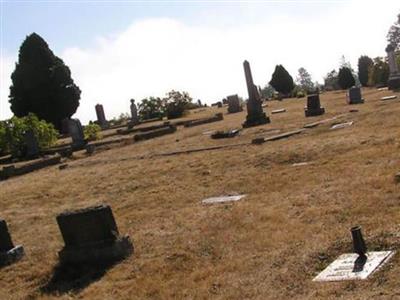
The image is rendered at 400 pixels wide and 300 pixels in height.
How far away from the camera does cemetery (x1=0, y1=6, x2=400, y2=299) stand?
20.5 ft

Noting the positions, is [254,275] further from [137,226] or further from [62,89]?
[62,89]

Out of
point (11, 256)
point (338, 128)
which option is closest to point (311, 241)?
point (11, 256)

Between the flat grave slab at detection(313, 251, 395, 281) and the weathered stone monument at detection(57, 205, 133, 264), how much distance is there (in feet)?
11.0

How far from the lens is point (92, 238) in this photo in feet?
27.5

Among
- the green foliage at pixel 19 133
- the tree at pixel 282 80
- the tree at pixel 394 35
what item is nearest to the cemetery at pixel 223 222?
the green foliage at pixel 19 133

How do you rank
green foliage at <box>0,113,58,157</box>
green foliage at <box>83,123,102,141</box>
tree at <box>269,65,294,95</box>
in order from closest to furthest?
green foliage at <box>0,113,58,157</box>
green foliage at <box>83,123,102,141</box>
tree at <box>269,65,294,95</box>

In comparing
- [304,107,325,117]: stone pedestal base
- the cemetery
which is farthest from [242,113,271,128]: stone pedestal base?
the cemetery

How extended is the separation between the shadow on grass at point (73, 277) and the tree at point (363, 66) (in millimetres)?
47445

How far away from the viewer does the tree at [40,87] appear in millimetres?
42281

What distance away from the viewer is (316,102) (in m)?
23.6

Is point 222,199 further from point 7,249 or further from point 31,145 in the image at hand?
point 31,145

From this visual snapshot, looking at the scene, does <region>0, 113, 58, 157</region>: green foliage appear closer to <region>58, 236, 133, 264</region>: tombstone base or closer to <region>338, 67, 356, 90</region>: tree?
<region>58, 236, 133, 264</region>: tombstone base

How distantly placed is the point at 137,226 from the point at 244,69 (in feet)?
53.1

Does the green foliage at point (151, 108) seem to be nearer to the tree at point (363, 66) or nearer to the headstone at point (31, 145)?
the headstone at point (31, 145)
